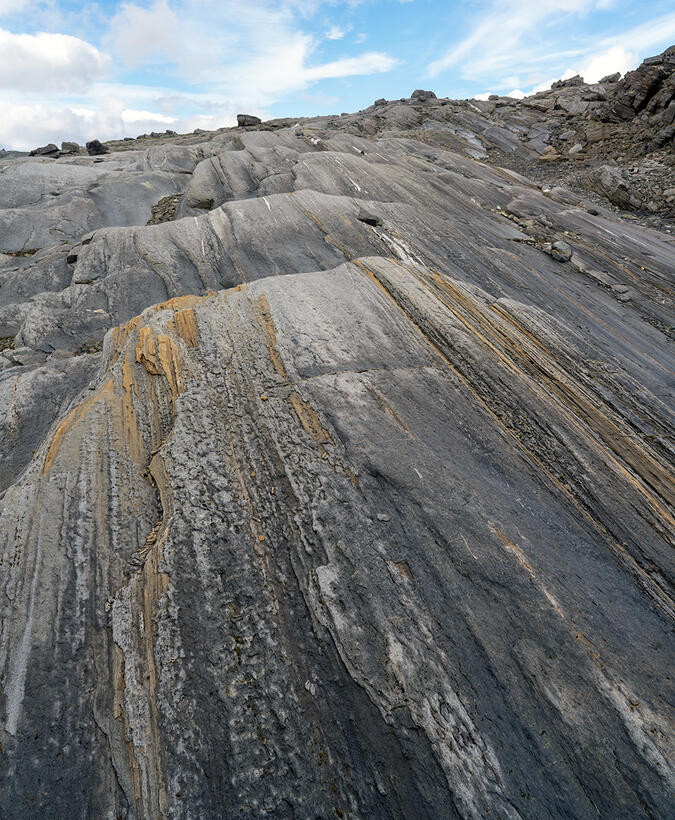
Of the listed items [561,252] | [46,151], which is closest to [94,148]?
[46,151]

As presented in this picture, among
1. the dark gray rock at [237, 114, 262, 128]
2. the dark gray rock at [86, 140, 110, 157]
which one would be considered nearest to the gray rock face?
the dark gray rock at [237, 114, 262, 128]

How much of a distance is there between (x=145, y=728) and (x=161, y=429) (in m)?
5.57

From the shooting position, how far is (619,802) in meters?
5.04

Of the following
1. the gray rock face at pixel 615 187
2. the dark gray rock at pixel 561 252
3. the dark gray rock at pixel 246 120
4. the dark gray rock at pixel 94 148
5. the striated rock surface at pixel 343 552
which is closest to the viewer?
the striated rock surface at pixel 343 552

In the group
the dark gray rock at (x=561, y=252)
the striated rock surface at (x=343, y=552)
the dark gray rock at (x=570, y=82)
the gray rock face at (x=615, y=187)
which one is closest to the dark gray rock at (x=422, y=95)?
the dark gray rock at (x=570, y=82)

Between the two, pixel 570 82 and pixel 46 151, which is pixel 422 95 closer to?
pixel 570 82

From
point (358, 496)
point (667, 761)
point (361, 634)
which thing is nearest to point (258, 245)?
point (358, 496)

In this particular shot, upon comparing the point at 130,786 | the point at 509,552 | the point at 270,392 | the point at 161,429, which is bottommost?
the point at 130,786

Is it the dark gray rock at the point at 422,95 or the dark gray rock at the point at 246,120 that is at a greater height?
the dark gray rock at the point at 422,95

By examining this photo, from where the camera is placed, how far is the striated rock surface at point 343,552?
17.4ft

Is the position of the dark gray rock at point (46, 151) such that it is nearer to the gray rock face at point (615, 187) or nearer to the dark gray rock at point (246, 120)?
the dark gray rock at point (246, 120)

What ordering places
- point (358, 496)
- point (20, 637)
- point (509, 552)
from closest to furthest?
point (20, 637)
point (509, 552)
point (358, 496)

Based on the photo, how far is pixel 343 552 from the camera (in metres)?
7.11

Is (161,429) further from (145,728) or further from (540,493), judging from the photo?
(540,493)
